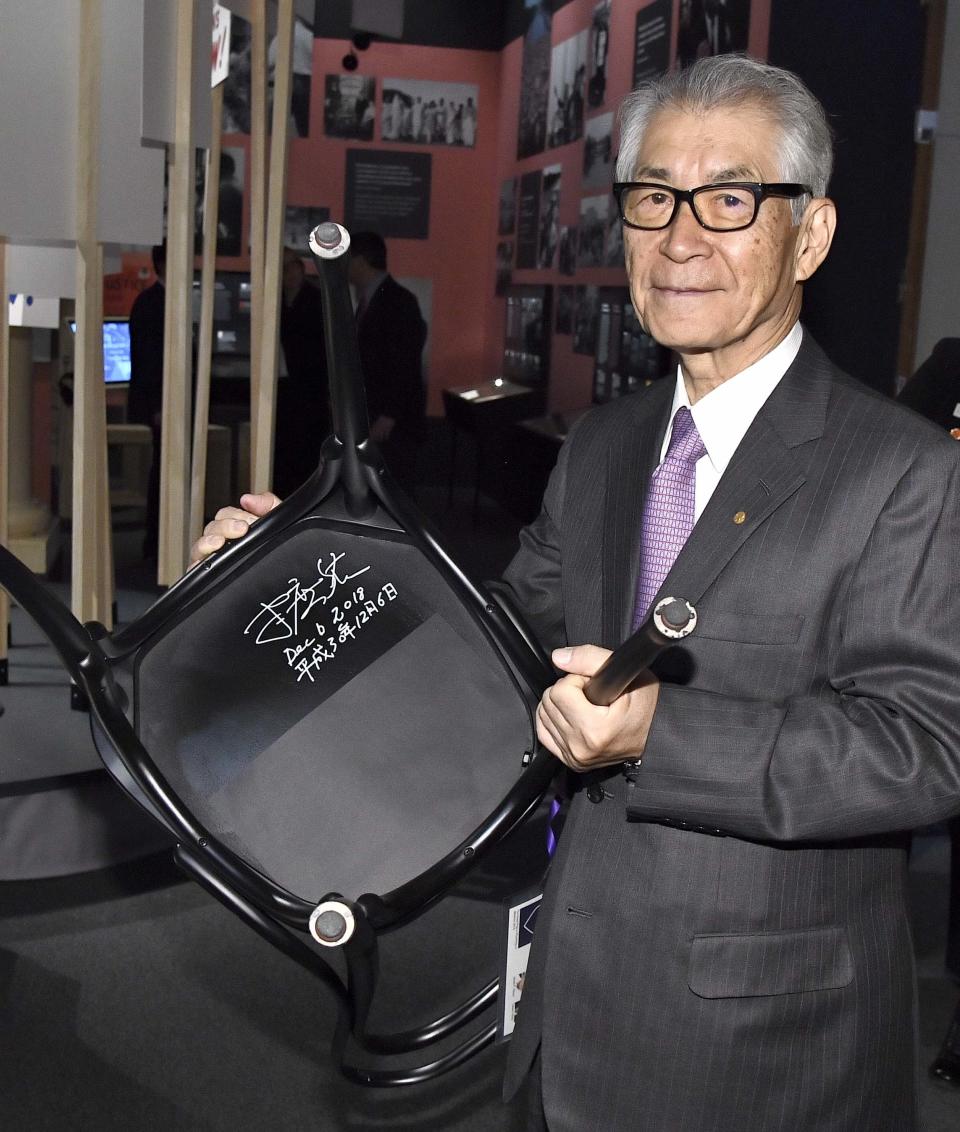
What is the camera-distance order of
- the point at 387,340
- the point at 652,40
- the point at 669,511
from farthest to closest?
1. the point at 387,340
2. the point at 652,40
3. the point at 669,511

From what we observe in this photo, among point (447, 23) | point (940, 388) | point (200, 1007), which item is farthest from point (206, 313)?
point (447, 23)

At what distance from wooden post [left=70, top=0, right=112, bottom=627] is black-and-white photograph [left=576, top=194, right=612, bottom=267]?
2.60 m

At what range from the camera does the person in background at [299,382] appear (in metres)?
6.34

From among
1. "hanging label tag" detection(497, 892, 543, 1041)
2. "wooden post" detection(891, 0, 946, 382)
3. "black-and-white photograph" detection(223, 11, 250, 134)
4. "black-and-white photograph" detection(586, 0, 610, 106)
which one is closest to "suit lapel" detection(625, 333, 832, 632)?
"hanging label tag" detection(497, 892, 543, 1041)

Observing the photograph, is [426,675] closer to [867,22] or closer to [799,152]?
[799,152]

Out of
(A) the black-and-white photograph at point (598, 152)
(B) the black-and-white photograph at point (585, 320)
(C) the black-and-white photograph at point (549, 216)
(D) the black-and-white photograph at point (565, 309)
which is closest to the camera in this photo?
(A) the black-and-white photograph at point (598, 152)

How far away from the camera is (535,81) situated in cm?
622

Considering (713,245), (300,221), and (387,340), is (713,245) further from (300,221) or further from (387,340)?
(300,221)

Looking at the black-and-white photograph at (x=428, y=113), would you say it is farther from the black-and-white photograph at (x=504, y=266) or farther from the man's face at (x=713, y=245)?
the man's face at (x=713, y=245)

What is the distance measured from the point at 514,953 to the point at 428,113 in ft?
19.6

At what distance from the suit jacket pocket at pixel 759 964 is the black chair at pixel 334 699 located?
0.20 metres

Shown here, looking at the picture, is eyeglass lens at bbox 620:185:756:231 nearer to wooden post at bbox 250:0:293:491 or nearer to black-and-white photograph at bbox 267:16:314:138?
wooden post at bbox 250:0:293:491

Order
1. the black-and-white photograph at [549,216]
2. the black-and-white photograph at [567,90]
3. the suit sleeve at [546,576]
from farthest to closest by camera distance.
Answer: the black-and-white photograph at [549,216] → the black-and-white photograph at [567,90] → the suit sleeve at [546,576]
